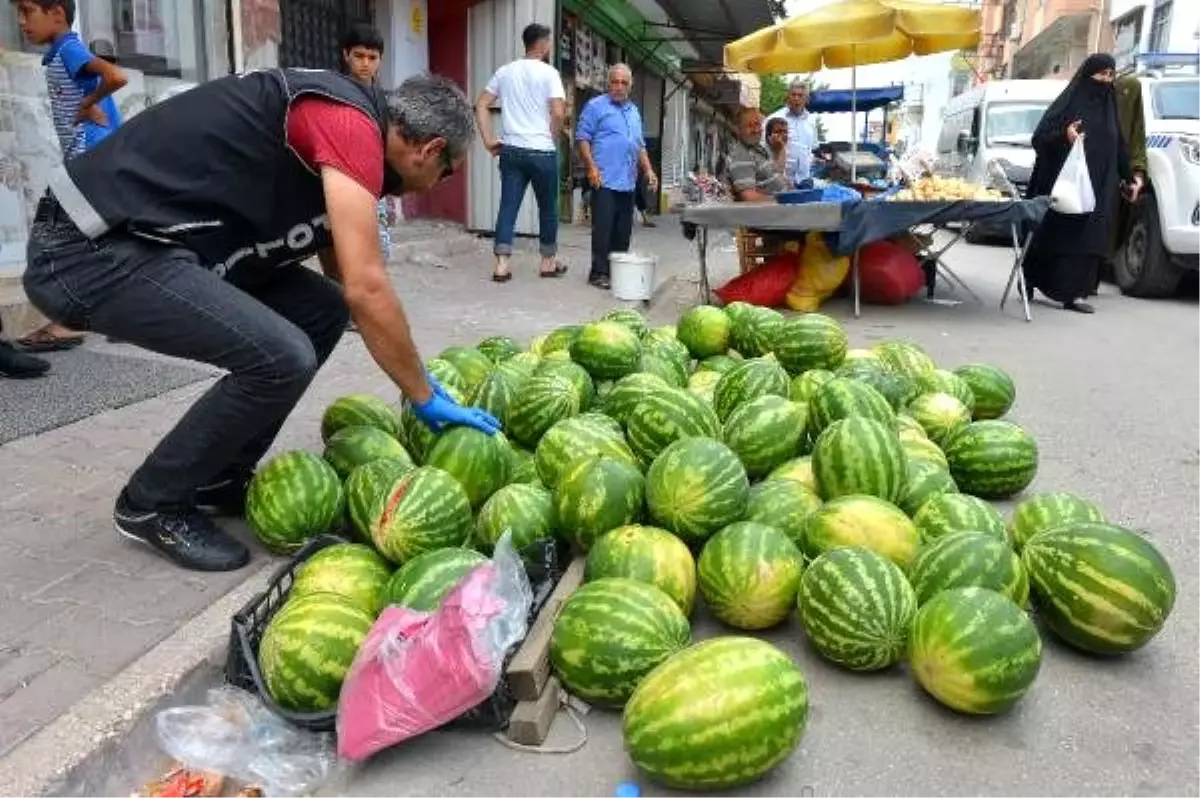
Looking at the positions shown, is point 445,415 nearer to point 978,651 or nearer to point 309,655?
point 309,655

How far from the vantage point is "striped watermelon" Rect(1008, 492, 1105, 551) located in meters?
2.75

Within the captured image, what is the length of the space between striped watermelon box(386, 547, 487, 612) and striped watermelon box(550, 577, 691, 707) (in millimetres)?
278

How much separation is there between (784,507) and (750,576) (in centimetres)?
39

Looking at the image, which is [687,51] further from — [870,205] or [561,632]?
[561,632]

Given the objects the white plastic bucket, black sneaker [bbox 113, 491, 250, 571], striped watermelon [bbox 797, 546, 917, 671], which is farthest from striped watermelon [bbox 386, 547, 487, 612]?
the white plastic bucket

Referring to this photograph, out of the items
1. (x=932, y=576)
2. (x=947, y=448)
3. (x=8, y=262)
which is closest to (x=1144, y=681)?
(x=932, y=576)

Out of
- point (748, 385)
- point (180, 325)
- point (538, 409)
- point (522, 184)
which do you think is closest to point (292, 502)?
point (180, 325)

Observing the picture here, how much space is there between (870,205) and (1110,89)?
2.46 meters

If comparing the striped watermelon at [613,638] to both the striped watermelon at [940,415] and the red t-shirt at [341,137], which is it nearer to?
the red t-shirt at [341,137]

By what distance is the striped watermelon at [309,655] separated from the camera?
2.13m

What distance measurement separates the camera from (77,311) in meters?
2.69

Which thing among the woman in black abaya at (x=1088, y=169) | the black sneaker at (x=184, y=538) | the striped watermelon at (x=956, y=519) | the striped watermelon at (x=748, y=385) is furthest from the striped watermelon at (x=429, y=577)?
the woman in black abaya at (x=1088, y=169)

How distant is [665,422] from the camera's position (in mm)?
3080

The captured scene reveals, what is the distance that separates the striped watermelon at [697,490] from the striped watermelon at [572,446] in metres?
0.30
